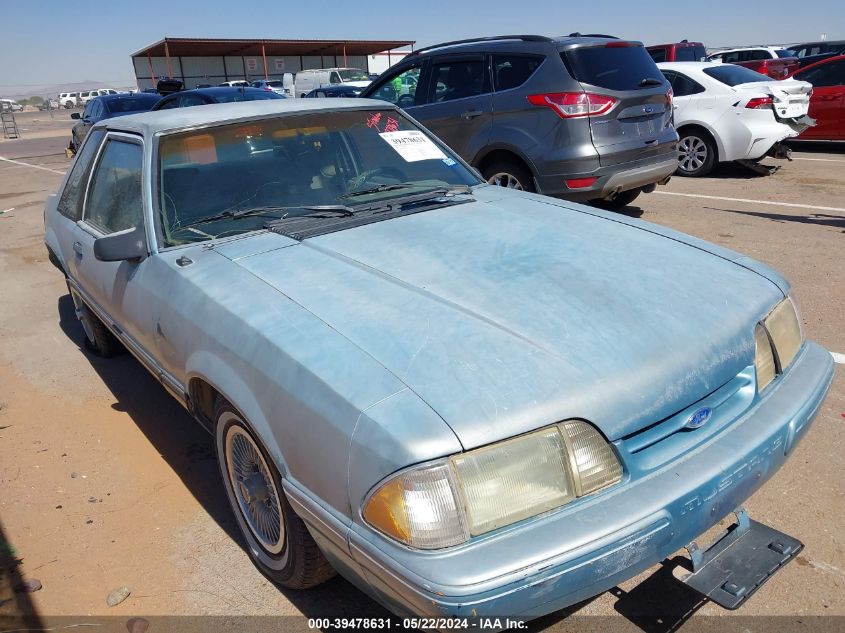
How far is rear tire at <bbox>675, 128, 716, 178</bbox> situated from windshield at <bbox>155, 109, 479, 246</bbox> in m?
7.14

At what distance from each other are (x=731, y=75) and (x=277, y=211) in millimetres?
8493

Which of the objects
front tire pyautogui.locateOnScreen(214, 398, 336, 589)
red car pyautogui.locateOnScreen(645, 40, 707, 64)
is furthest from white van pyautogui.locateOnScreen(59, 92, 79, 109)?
front tire pyautogui.locateOnScreen(214, 398, 336, 589)

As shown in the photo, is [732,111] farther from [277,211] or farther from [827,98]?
[277,211]

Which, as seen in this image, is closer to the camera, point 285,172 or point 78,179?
point 285,172

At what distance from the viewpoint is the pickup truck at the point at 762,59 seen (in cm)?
1438

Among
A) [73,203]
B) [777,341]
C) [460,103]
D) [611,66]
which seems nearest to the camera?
[777,341]

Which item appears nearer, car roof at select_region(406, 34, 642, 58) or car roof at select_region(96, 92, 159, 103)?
car roof at select_region(406, 34, 642, 58)

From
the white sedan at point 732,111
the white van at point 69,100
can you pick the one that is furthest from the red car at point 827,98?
the white van at point 69,100

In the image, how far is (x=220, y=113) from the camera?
10.8 ft

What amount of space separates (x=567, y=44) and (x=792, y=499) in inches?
186

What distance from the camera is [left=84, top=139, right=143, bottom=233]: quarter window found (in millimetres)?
3198

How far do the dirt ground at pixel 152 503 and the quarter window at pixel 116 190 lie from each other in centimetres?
111

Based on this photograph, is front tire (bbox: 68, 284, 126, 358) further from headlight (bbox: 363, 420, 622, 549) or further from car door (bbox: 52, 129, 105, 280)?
headlight (bbox: 363, 420, 622, 549)

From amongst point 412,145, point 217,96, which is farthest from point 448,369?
A: point 217,96
